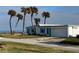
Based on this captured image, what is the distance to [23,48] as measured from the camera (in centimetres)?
1490

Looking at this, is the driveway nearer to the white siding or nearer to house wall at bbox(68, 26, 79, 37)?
the white siding

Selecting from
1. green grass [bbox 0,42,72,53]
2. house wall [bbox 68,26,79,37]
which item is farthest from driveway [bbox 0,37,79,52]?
house wall [bbox 68,26,79,37]

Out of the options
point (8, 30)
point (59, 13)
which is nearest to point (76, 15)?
point (59, 13)

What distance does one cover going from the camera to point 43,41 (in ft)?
49.1

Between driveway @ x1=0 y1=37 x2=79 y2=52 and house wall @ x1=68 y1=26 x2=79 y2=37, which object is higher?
house wall @ x1=68 y1=26 x2=79 y2=37

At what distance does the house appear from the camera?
14884 mm

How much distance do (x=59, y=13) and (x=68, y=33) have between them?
1.29ft

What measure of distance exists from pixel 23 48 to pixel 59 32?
27.7 inches

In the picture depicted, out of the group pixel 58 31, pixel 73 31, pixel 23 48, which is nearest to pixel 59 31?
pixel 58 31

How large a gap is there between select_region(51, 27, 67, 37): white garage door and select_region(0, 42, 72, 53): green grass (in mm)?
261

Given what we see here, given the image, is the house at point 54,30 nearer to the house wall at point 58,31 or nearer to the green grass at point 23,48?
the house wall at point 58,31
